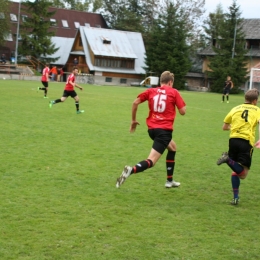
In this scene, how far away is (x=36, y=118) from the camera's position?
16719 mm

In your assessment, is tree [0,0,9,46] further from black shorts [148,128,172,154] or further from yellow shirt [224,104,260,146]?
yellow shirt [224,104,260,146]

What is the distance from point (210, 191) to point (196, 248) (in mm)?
2819

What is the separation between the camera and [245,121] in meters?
7.17

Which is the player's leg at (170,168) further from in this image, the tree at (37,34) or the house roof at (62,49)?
the house roof at (62,49)

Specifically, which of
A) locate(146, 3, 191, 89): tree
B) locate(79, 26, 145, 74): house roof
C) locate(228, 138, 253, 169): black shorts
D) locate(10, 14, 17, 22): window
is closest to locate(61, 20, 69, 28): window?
locate(10, 14, 17, 22): window

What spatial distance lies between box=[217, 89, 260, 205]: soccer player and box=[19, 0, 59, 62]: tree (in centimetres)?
5767

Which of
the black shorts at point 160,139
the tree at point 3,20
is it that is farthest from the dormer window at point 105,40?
the black shorts at point 160,139

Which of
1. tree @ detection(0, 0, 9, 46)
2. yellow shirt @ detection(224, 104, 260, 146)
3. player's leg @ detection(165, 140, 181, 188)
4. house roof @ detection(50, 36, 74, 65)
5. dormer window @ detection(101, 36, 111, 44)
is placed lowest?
player's leg @ detection(165, 140, 181, 188)

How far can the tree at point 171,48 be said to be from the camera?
191 ft

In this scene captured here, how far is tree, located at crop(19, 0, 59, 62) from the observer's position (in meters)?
62.9

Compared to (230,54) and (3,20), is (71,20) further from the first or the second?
(230,54)

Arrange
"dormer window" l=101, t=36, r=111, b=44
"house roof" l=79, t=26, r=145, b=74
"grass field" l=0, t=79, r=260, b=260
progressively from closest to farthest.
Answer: "grass field" l=0, t=79, r=260, b=260 < "house roof" l=79, t=26, r=145, b=74 < "dormer window" l=101, t=36, r=111, b=44

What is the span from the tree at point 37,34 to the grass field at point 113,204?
5173cm

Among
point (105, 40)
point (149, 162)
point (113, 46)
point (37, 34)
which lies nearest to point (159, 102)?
point (149, 162)
